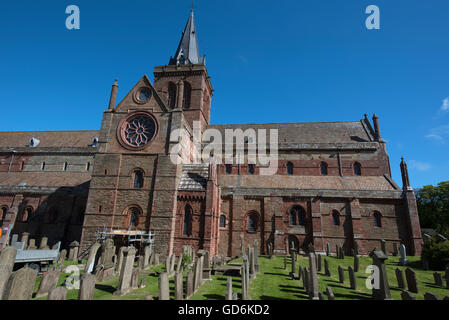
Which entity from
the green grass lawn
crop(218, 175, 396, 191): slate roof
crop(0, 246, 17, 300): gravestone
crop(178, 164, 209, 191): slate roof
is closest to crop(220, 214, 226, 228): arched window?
crop(218, 175, 396, 191): slate roof

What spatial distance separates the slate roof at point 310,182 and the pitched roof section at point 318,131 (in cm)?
524

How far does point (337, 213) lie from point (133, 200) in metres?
17.7

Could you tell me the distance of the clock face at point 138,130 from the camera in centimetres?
2189

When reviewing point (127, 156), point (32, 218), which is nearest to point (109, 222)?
point (127, 156)

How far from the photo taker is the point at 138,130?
877 inches

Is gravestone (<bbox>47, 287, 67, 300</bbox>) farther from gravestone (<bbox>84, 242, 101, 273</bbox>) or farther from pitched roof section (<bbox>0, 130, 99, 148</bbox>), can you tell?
pitched roof section (<bbox>0, 130, 99, 148</bbox>)

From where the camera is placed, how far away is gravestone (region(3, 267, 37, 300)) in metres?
7.18

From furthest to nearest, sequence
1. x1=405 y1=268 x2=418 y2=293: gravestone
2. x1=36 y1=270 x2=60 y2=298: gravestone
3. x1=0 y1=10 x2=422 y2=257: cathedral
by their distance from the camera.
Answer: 1. x1=0 y1=10 x2=422 y2=257: cathedral
2. x1=405 y1=268 x2=418 y2=293: gravestone
3. x1=36 y1=270 x2=60 y2=298: gravestone

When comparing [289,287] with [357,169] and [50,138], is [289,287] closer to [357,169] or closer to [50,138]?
[357,169]

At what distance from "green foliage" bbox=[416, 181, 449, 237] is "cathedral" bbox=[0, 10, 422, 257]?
50.7ft

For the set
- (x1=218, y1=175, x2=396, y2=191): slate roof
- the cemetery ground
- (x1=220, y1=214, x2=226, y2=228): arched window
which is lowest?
the cemetery ground

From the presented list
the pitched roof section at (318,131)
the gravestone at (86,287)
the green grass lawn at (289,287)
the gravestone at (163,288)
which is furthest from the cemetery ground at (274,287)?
the pitched roof section at (318,131)

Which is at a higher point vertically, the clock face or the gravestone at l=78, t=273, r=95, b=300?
the clock face

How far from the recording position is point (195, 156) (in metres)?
28.0
